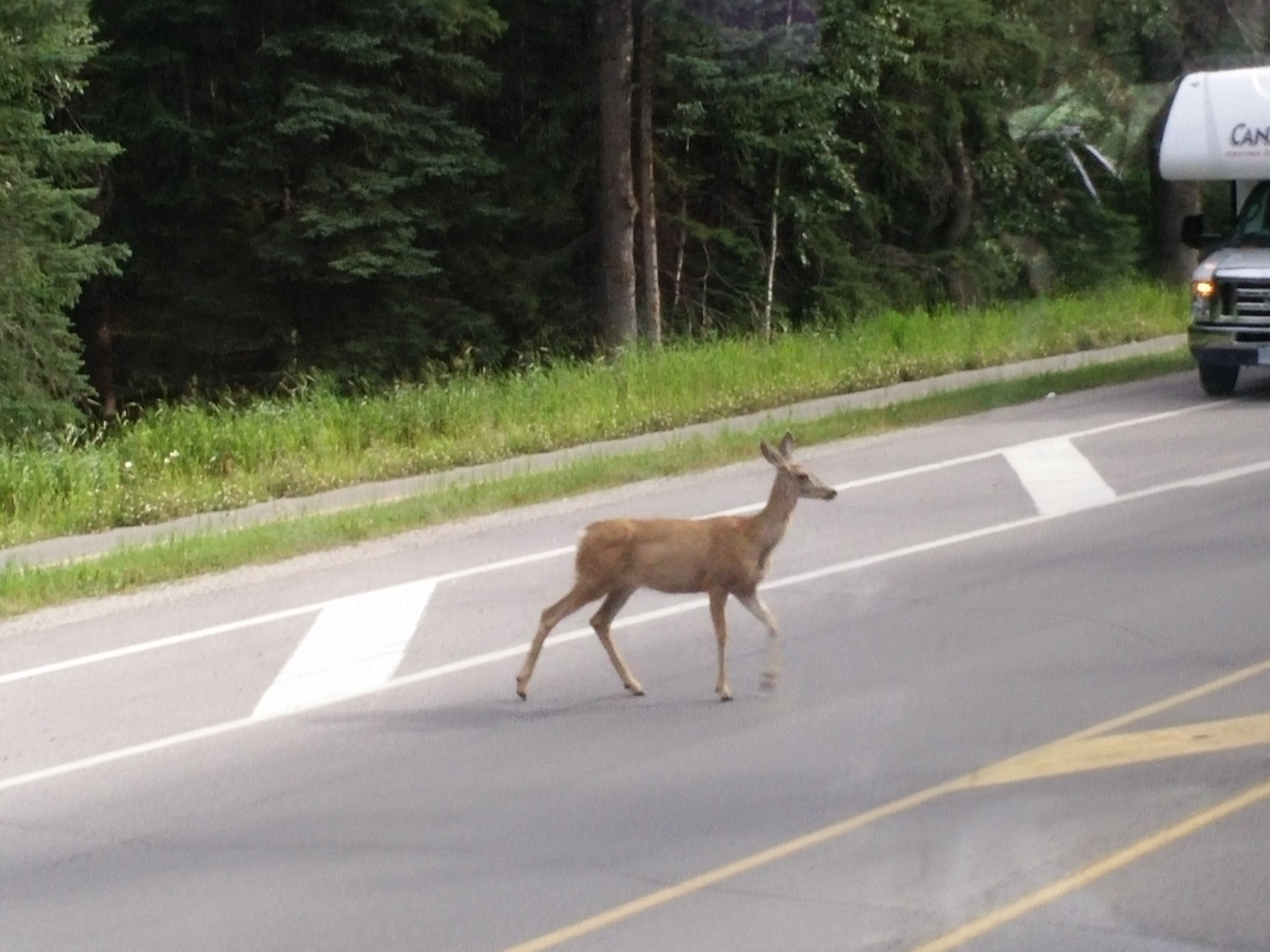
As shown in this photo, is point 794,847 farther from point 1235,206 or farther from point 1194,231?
point 1235,206

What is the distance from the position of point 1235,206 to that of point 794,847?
52.2 feet

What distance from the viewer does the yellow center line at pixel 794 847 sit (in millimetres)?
6477

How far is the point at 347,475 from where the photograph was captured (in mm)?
17578

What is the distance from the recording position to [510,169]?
1208 inches

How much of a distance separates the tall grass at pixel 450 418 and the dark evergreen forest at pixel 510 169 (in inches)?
111

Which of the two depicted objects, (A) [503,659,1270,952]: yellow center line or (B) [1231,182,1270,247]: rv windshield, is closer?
(A) [503,659,1270,952]: yellow center line

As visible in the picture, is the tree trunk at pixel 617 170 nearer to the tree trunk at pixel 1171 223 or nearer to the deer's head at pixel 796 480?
the tree trunk at pixel 1171 223

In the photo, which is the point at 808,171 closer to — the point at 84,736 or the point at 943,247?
the point at 943,247

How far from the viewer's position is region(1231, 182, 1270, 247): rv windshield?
20250mm

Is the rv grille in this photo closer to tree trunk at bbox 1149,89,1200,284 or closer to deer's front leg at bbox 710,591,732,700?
deer's front leg at bbox 710,591,732,700

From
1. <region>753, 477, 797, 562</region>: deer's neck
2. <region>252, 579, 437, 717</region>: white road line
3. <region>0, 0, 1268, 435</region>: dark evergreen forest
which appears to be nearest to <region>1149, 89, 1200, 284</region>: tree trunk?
<region>0, 0, 1268, 435</region>: dark evergreen forest

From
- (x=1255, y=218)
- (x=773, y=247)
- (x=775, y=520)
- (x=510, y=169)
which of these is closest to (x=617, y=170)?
(x=510, y=169)

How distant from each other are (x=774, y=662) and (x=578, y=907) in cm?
277

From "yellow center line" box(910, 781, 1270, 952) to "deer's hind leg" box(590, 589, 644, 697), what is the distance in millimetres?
2981
